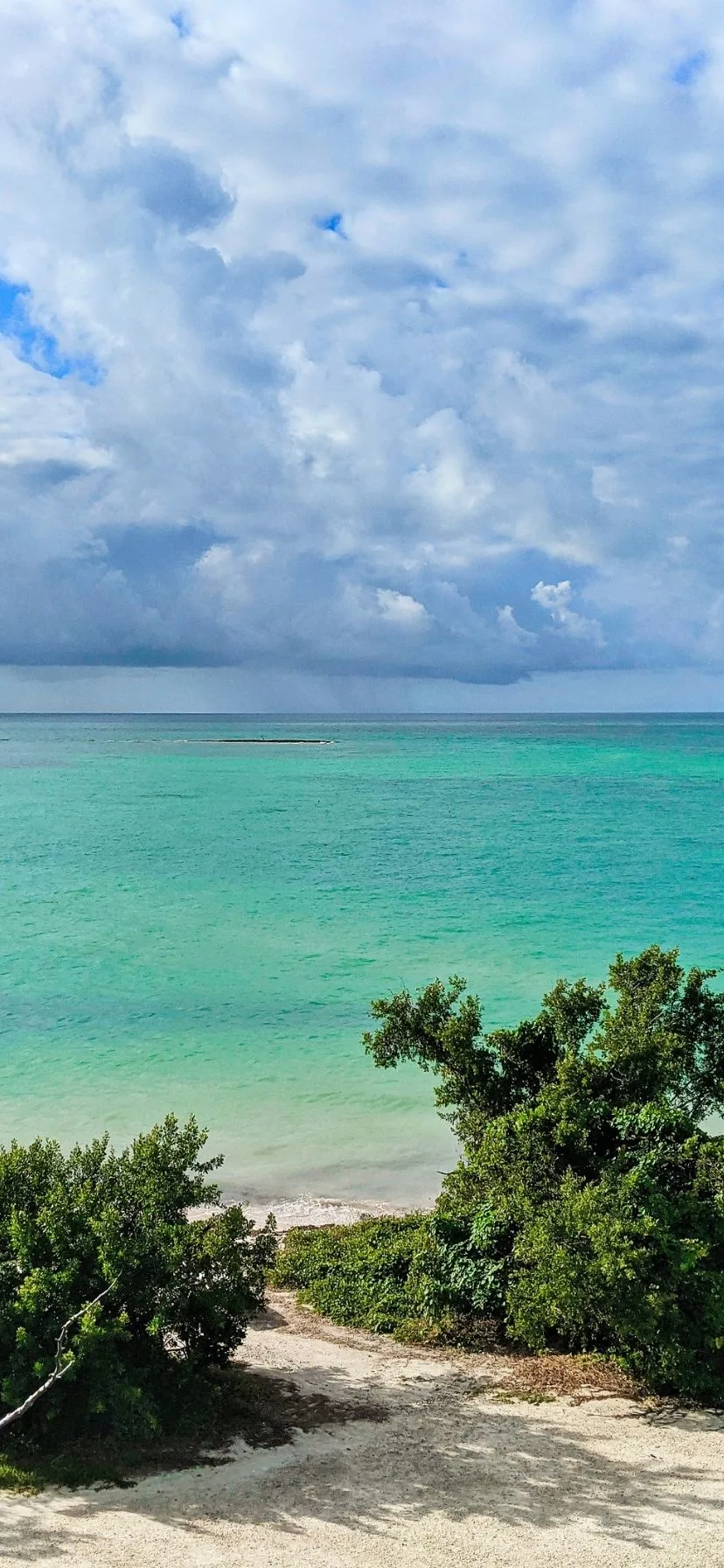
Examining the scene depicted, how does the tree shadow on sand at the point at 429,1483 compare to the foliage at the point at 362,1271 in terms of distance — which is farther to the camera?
the foliage at the point at 362,1271

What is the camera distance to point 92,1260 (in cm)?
1115

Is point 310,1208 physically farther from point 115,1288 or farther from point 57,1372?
point 57,1372

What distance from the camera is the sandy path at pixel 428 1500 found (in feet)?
30.2

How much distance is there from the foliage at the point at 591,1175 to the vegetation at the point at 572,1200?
0.07 ft

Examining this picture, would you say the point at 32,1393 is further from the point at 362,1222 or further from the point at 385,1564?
the point at 362,1222

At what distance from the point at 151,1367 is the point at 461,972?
24708 mm

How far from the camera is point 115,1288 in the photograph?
1090 cm

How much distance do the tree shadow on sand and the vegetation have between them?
50.3 inches

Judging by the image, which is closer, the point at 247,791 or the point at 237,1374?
the point at 237,1374

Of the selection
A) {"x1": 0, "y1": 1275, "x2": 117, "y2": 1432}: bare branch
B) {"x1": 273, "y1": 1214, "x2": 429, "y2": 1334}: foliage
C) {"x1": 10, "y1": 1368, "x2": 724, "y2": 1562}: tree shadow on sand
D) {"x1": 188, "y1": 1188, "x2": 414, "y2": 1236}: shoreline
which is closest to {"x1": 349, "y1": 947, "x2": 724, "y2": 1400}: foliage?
{"x1": 273, "y1": 1214, "x2": 429, "y2": 1334}: foliage

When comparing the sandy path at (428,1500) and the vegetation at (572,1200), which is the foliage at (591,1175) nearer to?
the vegetation at (572,1200)

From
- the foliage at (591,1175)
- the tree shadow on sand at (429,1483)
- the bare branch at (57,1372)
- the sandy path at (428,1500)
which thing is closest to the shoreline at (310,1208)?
the foliage at (591,1175)

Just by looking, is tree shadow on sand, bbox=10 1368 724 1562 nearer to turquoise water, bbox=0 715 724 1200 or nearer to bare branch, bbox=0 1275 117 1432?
bare branch, bbox=0 1275 117 1432

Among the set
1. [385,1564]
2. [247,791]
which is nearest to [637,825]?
[247,791]
